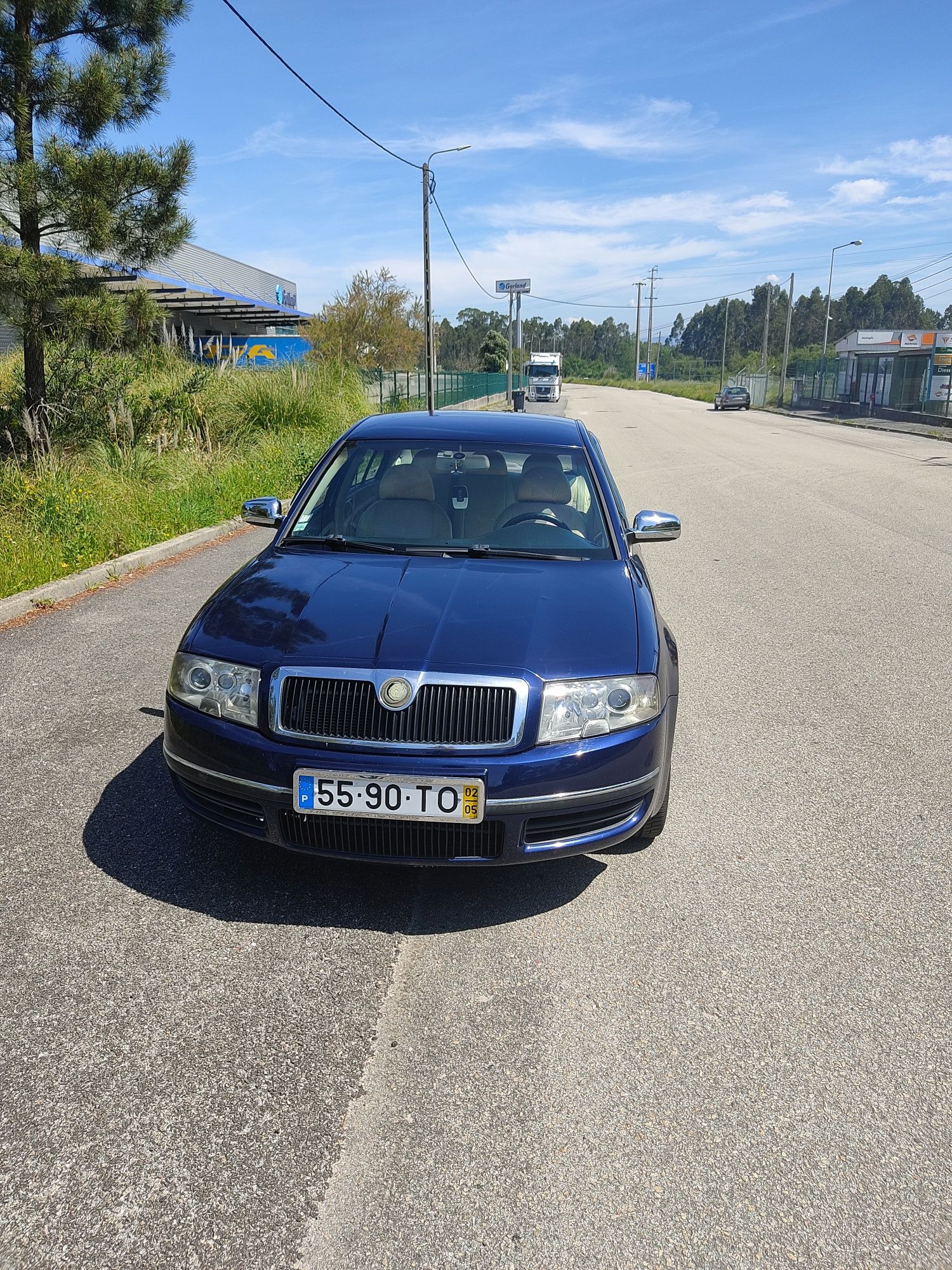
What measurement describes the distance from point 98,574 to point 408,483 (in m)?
4.61

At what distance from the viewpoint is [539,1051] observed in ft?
8.45

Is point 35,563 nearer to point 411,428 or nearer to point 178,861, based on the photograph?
point 411,428

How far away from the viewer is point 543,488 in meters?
4.53

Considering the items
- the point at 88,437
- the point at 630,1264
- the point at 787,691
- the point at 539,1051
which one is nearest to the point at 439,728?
the point at 539,1051

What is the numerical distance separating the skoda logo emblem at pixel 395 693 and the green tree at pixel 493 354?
102 metres

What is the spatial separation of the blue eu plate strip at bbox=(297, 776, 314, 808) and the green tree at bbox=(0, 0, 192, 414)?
932 centimetres

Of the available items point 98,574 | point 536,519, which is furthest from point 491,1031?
point 98,574

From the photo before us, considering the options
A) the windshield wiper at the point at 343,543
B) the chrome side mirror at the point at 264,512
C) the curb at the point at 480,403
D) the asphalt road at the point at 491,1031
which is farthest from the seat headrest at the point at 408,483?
the curb at the point at 480,403

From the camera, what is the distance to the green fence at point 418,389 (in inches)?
1085

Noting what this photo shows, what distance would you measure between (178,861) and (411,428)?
2.42 meters

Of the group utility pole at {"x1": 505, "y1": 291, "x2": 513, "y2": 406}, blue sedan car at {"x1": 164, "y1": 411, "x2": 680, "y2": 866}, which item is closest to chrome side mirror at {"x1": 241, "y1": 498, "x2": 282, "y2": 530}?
blue sedan car at {"x1": 164, "y1": 411, "x2": 680, "y2": 866}

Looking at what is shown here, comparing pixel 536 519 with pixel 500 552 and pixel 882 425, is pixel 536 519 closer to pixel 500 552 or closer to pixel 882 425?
pixel 500 552

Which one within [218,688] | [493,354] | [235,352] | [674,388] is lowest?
[674,388]

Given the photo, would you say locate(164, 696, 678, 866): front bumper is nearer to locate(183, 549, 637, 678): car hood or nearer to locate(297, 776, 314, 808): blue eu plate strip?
locate(297, 776, 314, 808): blue eu plate strip
